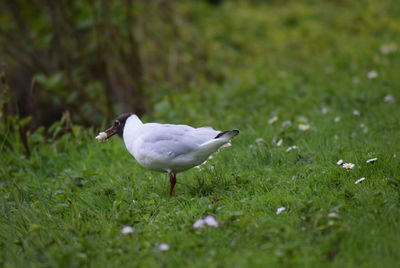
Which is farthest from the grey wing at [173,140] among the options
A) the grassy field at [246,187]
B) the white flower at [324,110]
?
the white flower at [324,110]

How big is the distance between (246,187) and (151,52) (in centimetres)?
588

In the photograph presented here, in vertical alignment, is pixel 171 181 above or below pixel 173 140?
below

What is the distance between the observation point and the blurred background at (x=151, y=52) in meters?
7.73

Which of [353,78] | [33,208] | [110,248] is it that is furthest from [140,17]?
[110,248]

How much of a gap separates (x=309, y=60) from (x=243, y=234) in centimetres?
692

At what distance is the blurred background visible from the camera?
7.73m

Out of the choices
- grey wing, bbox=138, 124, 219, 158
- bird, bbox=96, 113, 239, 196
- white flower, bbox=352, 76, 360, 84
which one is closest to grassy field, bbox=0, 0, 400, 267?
white flower, bbox=352, 76, 360, 84

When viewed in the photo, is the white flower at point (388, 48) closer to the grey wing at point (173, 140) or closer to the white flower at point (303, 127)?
the white flower at point (303, 127)

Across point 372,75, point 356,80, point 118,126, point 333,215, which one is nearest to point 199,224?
point 333,215

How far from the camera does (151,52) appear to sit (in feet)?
31.6

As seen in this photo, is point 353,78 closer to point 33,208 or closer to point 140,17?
point 140,17

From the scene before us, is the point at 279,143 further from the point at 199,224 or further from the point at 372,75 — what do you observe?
the point at 372,75

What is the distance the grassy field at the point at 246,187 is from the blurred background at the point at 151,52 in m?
0.29

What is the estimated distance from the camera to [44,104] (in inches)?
330
